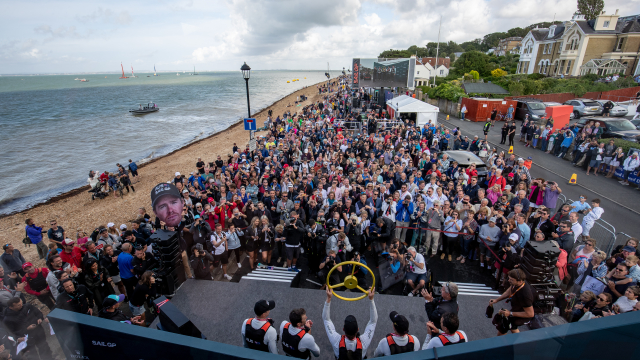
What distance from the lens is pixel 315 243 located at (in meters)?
7.25

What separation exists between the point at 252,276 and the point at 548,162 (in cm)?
1640

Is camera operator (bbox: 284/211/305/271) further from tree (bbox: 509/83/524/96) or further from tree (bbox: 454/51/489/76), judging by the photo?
tree (bbox: 454/51/489/76)

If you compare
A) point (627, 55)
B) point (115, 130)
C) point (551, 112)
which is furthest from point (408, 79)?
point (115, 130)

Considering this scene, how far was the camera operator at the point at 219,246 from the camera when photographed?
23.2 feet

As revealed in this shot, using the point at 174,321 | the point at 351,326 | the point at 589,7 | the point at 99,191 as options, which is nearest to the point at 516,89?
the point at 351,326

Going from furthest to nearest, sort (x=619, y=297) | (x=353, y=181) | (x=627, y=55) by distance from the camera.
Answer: (x=627, y=55), (x=353, y=181), (x=619, y=297)

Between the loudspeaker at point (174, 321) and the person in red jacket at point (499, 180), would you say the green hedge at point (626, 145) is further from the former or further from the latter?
the loudspeaker at point (174, 321)

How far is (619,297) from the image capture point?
4.60 meters

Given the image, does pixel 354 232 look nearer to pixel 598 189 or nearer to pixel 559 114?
pixel 598 189

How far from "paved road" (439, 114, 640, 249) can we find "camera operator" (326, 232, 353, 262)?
28.6ft

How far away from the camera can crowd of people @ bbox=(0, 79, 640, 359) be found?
4164 millimetres

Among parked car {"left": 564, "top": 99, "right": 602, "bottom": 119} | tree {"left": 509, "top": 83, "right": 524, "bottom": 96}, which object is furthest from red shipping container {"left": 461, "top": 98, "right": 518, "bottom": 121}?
tree {"left": 509, "top": 83, "right": 524, "bottom": 96}

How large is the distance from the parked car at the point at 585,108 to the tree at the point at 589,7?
57810 millimetres

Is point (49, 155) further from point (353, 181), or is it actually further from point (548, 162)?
point (548, 162)
